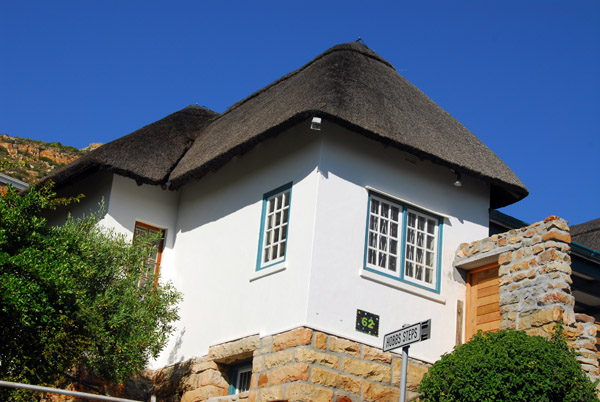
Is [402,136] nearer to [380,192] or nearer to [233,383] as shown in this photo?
[380,192]

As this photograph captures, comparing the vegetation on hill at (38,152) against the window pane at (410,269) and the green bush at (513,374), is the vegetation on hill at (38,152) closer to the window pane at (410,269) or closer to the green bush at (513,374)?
the window pane at (410,269)

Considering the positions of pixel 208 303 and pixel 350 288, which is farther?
pixel 208 303

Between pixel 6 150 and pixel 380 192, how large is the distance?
2610 cm

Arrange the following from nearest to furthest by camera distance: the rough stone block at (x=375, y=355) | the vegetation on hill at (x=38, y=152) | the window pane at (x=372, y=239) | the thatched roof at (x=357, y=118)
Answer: the rough stone block at (x=375, y=355), the thatched roof at (x=357, y=118), the window pane at (x=372, y=239), the vegetation on hill at (x=38, y=152)

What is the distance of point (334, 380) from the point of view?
10.9 meters

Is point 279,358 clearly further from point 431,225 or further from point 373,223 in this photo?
point 431,225

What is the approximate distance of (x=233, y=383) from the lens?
1244cm

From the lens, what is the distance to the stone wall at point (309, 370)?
10.8 meters

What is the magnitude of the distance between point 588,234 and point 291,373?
11655 mm

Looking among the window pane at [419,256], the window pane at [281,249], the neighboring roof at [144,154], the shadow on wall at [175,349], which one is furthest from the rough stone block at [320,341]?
the neighboring roof at [144,154]

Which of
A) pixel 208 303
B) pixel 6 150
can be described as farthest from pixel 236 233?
pixel 6 150

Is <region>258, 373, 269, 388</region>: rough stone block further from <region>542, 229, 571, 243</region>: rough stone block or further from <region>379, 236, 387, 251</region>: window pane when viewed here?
<region>542, 229, 571, 243</region>: rough stone block

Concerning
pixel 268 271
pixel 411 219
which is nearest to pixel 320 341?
pixel 268 271

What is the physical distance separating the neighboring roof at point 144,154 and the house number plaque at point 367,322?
4459 millimetres
